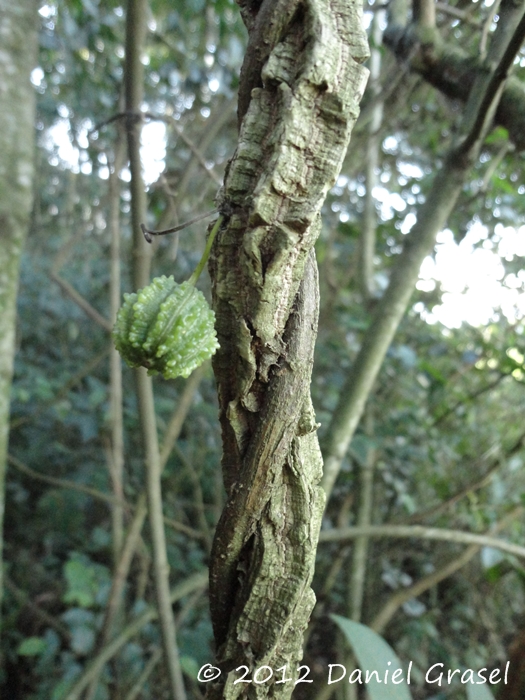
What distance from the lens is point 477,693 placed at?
1.16 metres

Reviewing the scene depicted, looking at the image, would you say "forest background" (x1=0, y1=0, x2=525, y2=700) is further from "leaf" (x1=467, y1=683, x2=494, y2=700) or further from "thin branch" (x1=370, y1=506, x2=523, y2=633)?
"leaf" (x1=467, y1=683, x2=494, y2=700)

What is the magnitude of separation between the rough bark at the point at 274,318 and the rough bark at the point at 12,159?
1.16 metres

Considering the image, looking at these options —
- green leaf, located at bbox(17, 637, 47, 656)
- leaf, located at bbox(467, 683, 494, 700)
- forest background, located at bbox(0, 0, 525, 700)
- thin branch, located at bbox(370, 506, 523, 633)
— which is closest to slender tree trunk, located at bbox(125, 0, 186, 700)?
forest background, located at bbox(0, 0, 525, 700)

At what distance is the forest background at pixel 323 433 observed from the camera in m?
2.05

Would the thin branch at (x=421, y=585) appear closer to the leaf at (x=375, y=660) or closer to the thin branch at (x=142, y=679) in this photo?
the thin branch at (x=142, y=679)

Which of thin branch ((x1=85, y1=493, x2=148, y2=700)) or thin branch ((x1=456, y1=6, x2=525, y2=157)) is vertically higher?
thin branch ((x1=456, y1=6, x2=525, y2=157))

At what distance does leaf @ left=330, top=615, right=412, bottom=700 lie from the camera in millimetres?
1078

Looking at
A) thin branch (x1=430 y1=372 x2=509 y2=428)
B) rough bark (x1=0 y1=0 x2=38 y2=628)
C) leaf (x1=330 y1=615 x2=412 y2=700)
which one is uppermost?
rough bark (x1=0 y1=0 x2=38 y2=628)

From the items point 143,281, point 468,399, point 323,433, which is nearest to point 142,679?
point 323,433

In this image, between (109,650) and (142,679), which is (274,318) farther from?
(142,679)

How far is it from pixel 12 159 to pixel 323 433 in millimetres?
1365

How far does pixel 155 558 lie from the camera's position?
147cm

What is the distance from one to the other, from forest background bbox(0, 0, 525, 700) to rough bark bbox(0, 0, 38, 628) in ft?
0.22

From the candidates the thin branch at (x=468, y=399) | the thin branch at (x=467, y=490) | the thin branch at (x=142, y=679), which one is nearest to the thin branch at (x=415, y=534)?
the thin branch at (x=467, y=490)
